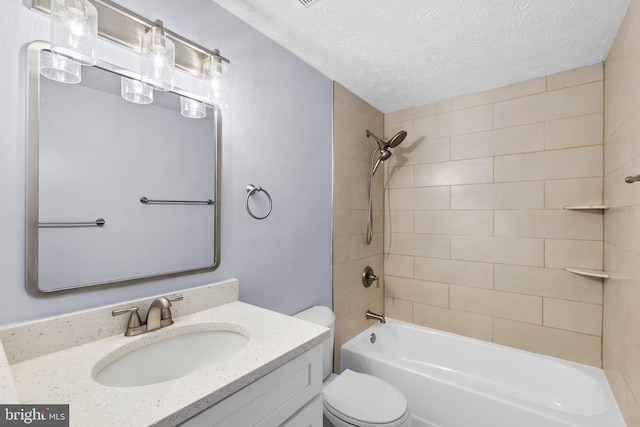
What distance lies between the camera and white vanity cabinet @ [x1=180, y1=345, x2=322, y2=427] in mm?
726

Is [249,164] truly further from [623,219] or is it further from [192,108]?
[623,219]

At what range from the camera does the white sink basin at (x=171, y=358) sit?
2.96 feet

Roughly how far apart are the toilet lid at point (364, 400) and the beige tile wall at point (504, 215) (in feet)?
3.42

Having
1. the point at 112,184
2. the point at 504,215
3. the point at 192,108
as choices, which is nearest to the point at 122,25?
the point at 192,108

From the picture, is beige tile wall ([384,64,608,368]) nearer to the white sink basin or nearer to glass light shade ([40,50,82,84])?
the white sink basin

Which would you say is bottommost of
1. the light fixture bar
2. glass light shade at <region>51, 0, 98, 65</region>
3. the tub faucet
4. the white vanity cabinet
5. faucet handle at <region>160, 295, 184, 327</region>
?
the tub faucet

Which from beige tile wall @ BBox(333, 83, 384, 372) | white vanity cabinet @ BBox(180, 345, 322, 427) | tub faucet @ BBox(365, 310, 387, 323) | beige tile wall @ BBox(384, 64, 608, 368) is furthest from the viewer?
tub faucet @ BBox(365, 310, 387, 323)

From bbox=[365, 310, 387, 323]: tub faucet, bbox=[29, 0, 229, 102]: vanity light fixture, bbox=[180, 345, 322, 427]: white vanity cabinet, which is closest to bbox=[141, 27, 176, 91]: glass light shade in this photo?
bbox=[29, 0, 229, 102]: vanity light fixture

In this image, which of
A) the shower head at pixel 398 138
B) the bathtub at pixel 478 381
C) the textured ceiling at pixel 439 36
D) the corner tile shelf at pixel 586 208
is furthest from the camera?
the shower head at pixel 398 138

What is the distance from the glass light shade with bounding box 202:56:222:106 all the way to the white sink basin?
3.32 feet

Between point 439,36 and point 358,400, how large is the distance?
79.4 inches

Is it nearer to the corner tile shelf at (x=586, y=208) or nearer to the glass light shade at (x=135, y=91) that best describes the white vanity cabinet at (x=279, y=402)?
the glass light shade at (x=135, y=91)

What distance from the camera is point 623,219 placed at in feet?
4.66

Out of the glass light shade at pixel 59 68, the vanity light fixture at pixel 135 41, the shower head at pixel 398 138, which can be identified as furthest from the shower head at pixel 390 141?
the glass light shade at pixel 59 68
